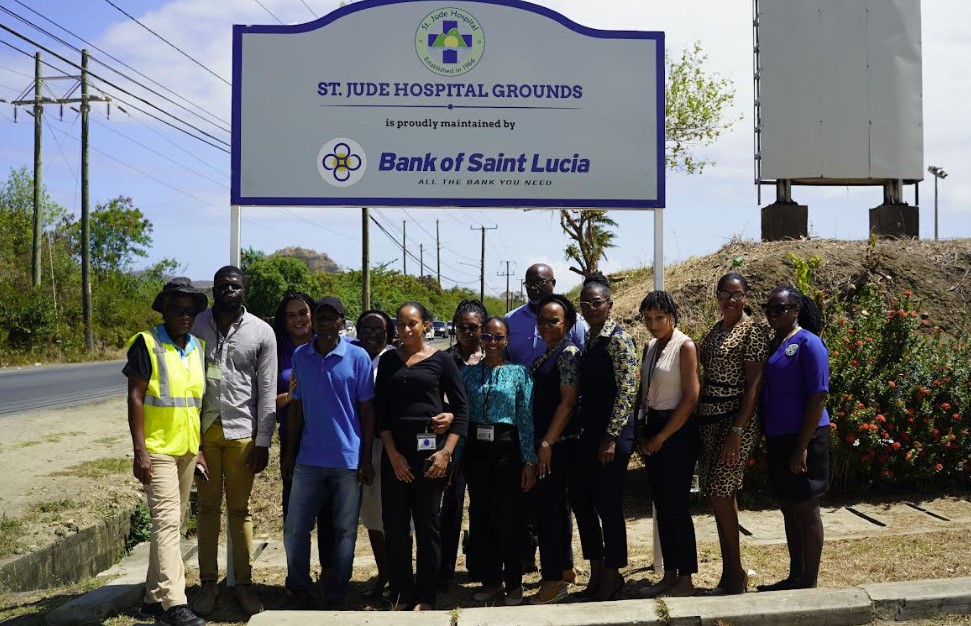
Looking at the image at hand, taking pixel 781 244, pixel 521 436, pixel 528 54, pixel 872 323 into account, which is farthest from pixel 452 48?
pixel 781 244

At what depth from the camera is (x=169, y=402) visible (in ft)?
15.0

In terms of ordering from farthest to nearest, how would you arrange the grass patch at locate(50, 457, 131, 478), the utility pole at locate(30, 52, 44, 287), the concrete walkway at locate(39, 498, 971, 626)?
the utility pole at locate(30, 52, 44, 287), the grass patch at locate(50, 457, 131, 478), the concrete walkway at locate(39, 498, 971, 626)

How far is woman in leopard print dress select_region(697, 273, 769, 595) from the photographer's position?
15.5 ft

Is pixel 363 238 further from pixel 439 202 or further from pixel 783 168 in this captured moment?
pixel 439 202

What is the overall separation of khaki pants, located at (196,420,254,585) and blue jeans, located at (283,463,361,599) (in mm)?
278

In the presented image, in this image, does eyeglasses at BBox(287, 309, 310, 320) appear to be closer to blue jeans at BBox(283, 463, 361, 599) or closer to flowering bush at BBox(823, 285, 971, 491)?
blue jeans at BBox(283, 463, 361, 599)

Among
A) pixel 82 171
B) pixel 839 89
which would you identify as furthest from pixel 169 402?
pixel 82 171

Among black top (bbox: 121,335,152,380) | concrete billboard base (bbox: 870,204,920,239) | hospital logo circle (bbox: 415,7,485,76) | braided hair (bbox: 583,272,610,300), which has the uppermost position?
hospital logo circle (bbox: 415,7,485,76)

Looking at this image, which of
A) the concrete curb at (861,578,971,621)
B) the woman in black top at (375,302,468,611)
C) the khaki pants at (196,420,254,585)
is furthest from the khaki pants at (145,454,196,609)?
the concrete curb at (861,578,971,621)

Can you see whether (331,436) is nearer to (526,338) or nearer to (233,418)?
(233,418)

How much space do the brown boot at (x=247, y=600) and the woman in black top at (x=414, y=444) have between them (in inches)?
30.9

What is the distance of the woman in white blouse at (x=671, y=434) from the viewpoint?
4773 mm

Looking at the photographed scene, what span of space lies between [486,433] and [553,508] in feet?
1.97

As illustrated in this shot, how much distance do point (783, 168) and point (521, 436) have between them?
26.8ft
